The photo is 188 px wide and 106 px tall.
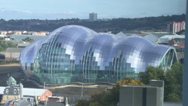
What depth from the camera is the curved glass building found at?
16.0m

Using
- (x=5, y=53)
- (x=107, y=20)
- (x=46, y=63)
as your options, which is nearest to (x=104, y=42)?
(x=46, y=63)

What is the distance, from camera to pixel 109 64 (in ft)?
53.4

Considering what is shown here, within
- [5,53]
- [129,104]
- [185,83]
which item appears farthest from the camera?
[5,53]

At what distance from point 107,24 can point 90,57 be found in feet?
65.5

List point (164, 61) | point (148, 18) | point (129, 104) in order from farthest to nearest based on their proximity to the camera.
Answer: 1. point (148, 18)
2. point (164, 61)
3. point (129, 104)

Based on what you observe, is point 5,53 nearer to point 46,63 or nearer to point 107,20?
point 46,63

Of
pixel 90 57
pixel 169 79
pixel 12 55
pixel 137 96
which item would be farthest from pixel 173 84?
pixel 12 55

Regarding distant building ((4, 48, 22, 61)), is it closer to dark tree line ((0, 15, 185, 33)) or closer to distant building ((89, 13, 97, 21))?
dark tree line ((0, 15, 185, 33))

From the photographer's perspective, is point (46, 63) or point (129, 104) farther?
point (46, 63)

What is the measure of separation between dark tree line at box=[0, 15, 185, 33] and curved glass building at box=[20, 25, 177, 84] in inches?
253

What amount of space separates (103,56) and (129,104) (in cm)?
1452

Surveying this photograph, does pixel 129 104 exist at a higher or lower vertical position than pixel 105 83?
higher

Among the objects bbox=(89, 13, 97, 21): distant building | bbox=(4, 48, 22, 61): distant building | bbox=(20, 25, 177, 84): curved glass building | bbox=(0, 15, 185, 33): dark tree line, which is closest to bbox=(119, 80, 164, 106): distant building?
bbox=(20, 25, 177, 84): curved glass building

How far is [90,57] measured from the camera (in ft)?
53.9
